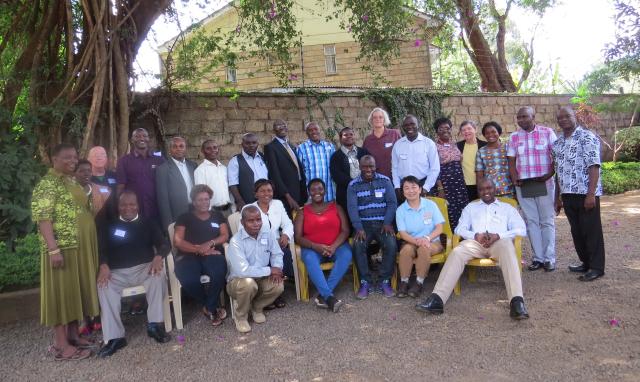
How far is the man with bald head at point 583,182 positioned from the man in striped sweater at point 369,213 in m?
1.68

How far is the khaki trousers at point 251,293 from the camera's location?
12.4ft

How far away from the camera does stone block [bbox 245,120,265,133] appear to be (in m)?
7.42

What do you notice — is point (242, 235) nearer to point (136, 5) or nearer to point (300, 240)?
point (300, 240)

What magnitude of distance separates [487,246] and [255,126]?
14.9 ft

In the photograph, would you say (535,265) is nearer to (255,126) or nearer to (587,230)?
(587,230)

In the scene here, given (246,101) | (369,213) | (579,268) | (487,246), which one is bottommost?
(579,268)

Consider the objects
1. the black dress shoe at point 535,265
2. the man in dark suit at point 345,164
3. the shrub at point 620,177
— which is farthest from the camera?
the shrub at point 620,177

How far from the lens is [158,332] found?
3.61 meters

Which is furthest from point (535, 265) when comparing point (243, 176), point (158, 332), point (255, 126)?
point (255, 126)

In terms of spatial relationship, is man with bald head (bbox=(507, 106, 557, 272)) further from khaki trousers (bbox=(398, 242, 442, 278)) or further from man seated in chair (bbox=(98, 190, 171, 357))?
man seated in chair (bbox=(98, 190, 171, 357))

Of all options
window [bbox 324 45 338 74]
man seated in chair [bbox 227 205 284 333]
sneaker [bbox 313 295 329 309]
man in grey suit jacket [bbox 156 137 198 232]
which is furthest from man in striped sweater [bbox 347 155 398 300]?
window [bbox 324 45 338 74]

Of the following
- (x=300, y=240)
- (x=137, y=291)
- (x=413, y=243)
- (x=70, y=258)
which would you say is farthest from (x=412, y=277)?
(x=70, y=258)

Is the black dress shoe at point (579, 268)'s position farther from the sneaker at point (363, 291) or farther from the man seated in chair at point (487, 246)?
the sneaker at point (363, 291)

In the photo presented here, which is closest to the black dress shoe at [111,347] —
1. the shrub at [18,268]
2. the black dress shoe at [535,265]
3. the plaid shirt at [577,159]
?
the shrub at [18,268]
